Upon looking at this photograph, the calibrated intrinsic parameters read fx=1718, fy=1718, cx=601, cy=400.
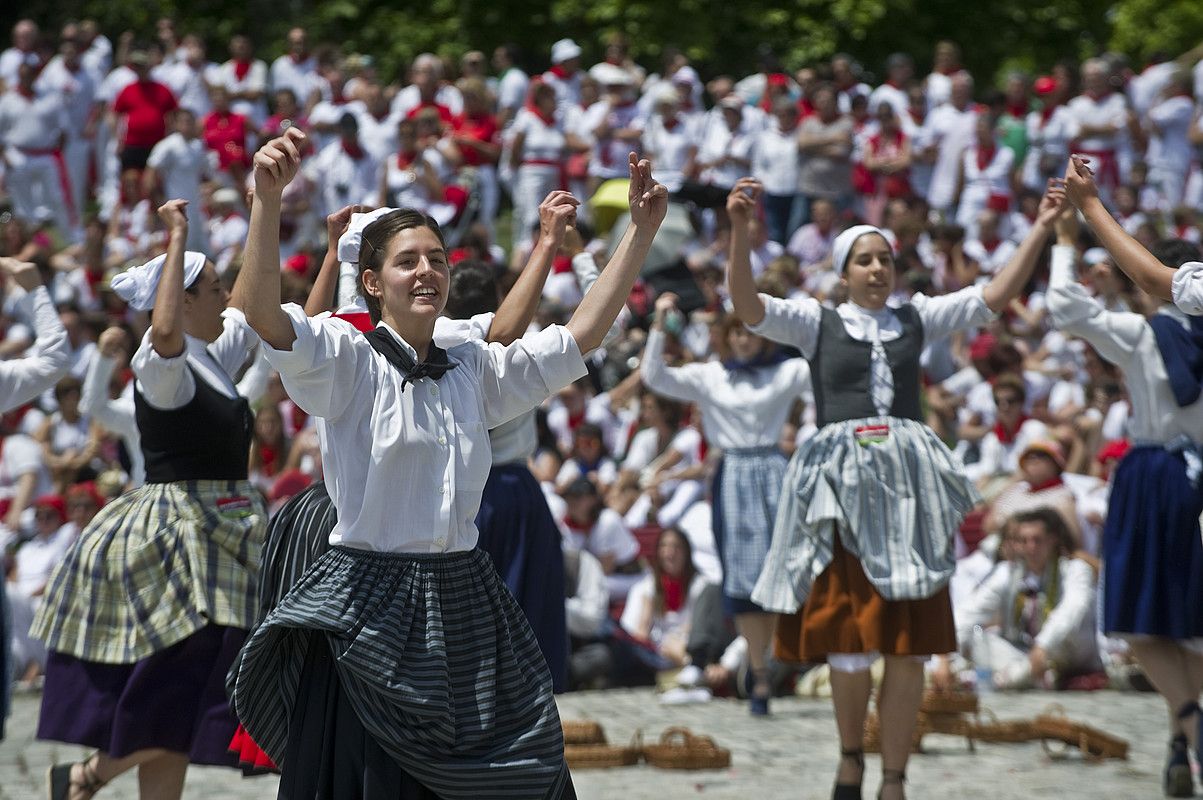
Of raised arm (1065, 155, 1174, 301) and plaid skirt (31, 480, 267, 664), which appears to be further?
plaid skirt (31, 480, 267, 664)

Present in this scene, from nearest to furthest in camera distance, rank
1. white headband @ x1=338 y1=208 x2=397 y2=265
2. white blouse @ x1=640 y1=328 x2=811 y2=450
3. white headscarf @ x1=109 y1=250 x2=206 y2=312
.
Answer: white headband @ x1=338 y1=208 x2=397 y2=265 < white headscarf @ x1=109 y1=250 x2=206 y2=312 < white blouse @ x1=640 y1=328 x2=811 y2=450

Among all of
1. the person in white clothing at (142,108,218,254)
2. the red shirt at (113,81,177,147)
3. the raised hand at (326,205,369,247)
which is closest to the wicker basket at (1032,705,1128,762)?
the raised hand at (326,205,369,247)

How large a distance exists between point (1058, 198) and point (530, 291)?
8.80 feet

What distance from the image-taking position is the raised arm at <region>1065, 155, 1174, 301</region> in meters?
5.17

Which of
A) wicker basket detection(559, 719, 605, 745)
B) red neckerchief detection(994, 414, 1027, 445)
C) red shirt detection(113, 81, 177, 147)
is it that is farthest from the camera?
red shirt detection(113, 81, 177, 147)

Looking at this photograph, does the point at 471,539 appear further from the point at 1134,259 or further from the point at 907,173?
the point at 907,173

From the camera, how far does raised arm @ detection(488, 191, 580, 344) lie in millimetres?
4191

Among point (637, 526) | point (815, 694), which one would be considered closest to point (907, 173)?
point (637, 526)

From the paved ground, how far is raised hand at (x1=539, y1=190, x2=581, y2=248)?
10.8 feet

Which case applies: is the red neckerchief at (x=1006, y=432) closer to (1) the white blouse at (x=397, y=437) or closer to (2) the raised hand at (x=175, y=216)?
(2) the raised hand at (x=175, y=216)

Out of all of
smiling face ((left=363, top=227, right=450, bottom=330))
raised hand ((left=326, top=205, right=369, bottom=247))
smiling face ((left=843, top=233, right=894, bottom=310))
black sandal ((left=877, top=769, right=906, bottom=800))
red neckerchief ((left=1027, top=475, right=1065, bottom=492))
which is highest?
smiling face ((left=843, top=233, right=894, bottom=310))

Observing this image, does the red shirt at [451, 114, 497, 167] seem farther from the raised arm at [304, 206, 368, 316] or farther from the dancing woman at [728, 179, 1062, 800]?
the raised arm at [304, 206, 368, 316]

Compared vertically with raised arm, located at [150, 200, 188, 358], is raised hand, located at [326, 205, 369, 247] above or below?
above

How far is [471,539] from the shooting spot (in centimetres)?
411
